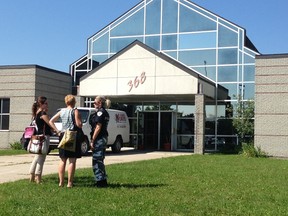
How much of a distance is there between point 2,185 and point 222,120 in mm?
18188

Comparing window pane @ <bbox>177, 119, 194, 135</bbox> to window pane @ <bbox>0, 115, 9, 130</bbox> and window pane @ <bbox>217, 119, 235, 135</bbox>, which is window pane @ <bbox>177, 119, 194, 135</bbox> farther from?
window pane @ <bbox>0, 115, 9, 130</bbox>

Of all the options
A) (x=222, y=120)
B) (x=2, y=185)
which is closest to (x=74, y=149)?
(x=2, y=185)

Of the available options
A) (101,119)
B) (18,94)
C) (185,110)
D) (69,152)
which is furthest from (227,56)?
(69,152)

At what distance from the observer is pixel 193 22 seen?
90.9ft

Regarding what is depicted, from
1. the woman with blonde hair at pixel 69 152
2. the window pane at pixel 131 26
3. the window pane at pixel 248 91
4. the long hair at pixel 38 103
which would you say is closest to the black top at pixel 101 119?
the woman with blonde hair at pixel 69 152

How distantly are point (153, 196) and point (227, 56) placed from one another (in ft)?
63.8

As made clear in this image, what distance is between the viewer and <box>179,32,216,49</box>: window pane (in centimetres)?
2695

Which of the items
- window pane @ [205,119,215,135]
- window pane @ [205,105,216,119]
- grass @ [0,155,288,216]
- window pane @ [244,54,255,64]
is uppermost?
window pane @ [244,54,255,64]

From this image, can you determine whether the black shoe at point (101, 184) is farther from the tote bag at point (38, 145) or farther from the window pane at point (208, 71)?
the window pane at point (208, 71)

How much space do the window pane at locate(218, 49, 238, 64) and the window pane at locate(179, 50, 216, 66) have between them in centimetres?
41

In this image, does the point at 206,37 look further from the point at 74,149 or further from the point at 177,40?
the point at 74,149

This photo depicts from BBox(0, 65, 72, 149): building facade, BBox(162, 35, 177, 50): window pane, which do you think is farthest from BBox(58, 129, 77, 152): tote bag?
BBox(162, 35, 177, 50): window pane

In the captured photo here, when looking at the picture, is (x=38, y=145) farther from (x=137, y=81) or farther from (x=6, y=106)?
(x=6, y=106)

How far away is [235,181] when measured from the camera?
10.6 metres
